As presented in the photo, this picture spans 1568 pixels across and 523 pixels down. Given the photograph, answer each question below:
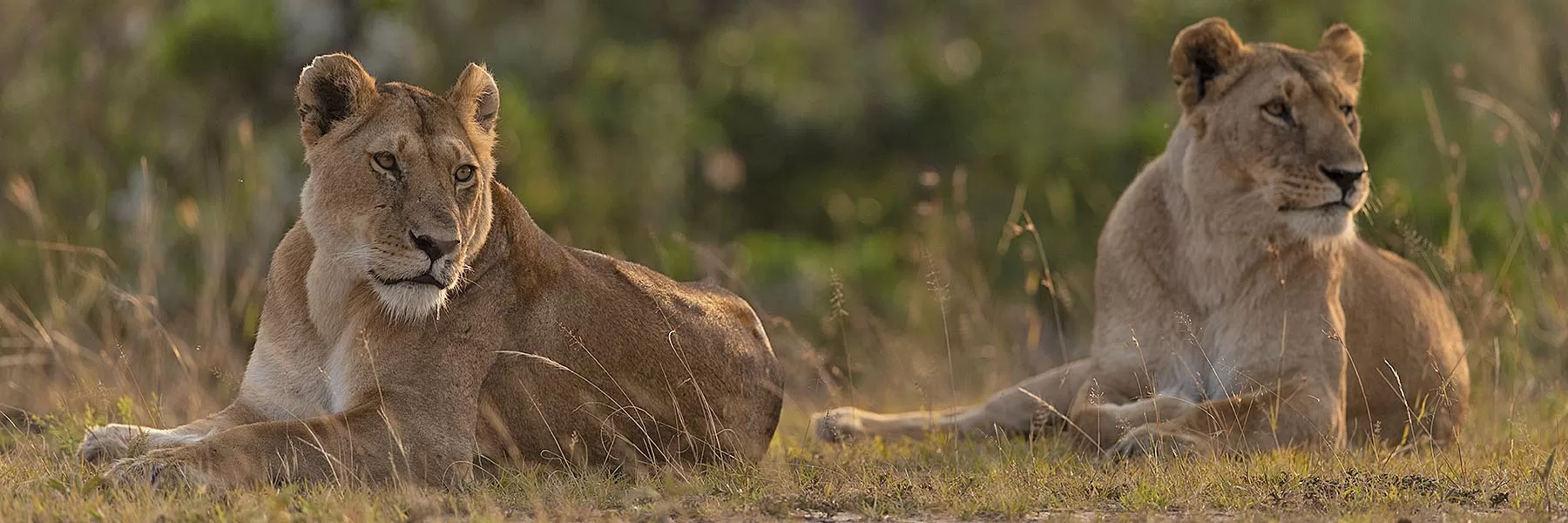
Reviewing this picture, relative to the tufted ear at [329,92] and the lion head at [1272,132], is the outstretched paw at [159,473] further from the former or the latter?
the lion head at [1272,132]

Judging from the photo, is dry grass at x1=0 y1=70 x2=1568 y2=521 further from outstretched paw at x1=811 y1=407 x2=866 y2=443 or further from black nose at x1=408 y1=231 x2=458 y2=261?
black nose at x1=408 y1=231 x2=458 y2=261

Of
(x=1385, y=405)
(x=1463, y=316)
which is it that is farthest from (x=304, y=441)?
(x=1463, y=316)

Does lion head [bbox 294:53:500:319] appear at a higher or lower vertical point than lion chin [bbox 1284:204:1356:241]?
higher

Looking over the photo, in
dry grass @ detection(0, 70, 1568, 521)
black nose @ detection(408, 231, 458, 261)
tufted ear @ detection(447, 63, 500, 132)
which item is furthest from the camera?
tufted ear @ detection(447, 63, 500, 132)

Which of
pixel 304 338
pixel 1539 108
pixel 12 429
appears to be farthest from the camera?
pixel 1539 108

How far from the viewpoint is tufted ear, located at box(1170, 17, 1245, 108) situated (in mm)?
6957

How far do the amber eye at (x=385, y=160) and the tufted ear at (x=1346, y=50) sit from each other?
370 cm

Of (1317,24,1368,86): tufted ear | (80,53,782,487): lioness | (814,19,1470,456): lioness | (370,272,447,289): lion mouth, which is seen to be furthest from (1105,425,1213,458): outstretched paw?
(370,272,447,289): lion mouth

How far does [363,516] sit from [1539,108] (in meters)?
11.9

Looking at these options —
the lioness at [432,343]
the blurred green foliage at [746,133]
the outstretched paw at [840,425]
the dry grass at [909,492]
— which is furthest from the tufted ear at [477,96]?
the blurred green foliage at [746,133]

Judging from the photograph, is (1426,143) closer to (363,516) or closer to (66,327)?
(66,327)

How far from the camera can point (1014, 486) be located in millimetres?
5438

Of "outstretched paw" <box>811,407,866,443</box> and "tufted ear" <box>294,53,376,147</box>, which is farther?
"outstretched paw" <box>811,407,866,443</box>

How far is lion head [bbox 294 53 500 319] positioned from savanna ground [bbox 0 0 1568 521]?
641 mm
